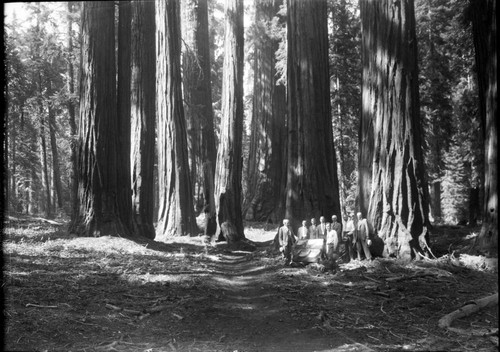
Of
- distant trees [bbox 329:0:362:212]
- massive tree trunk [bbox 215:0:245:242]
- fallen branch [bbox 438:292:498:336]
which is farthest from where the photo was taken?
distant trees [bbox 329:0:362:212]

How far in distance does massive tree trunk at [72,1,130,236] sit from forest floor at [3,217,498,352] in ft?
3.09

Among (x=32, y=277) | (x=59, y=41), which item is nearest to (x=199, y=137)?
(x=59, y=41)

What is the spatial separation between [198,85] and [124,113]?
23.7 feet

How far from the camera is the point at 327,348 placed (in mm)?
5922

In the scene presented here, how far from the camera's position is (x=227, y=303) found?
8.37 meters

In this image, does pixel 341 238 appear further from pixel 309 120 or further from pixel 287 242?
pixel 309 120

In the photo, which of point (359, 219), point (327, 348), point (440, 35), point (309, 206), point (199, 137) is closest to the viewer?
point (327, 348)

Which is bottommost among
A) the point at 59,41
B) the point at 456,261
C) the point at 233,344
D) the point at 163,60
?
the point at 233,344

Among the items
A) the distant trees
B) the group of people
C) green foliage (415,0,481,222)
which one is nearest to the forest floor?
the group of people

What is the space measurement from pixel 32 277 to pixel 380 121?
289 inches

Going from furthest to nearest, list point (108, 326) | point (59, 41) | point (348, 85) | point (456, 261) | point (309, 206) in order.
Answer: point (348, 85)
point (59, 41)
point (309, 206)
point (456, 261)
point (108, 326)

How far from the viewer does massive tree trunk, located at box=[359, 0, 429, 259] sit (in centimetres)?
949

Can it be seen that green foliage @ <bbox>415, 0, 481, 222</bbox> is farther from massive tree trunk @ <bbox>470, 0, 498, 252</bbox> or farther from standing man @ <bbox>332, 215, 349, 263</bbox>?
massive tree trunk @ <bbox>470, 0, 498, 252</bbox>

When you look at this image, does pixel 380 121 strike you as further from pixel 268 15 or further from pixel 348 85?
pixel 268 15
